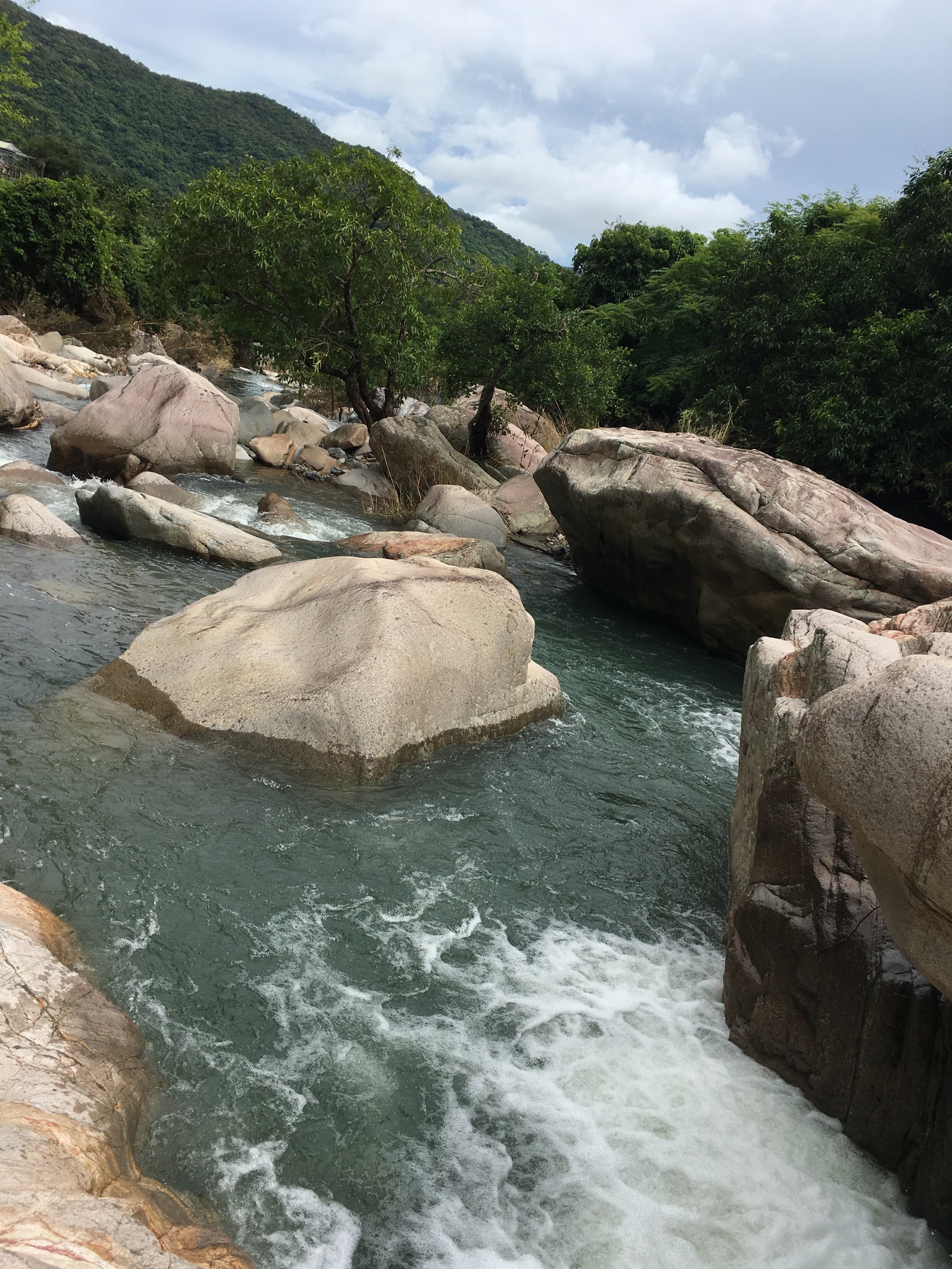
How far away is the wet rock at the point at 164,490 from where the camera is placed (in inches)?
551

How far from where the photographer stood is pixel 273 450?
19.8 m

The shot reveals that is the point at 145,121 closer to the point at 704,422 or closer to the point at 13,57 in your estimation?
the point at 13,57

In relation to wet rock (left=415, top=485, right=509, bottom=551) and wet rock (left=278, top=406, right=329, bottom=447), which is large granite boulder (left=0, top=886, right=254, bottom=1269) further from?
wet rock (left=278, top=406, right=329, bottom=447)

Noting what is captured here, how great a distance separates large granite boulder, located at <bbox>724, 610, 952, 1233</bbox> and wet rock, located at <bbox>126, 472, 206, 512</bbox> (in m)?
11.1

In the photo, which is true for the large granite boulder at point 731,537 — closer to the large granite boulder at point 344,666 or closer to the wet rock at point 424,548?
the wet rock at point 424,548

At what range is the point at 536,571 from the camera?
51.2ft

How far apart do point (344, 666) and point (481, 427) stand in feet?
52.9

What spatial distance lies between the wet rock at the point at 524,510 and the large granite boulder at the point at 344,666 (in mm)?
9805

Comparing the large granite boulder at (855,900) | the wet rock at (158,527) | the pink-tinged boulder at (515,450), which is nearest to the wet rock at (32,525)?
the wet rock at (158,527)

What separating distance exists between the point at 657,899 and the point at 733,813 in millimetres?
875

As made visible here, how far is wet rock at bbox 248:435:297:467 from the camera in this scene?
19.8m

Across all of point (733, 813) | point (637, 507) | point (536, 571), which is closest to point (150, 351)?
point (536, 571)

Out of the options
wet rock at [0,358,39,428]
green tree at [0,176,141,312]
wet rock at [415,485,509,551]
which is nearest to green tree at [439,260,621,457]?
wet rock at [415,485,509,551]

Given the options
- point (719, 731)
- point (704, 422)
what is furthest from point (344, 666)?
point (704, 422)
